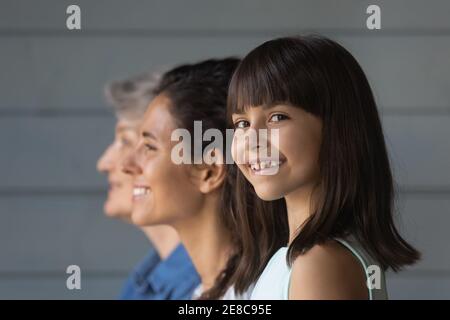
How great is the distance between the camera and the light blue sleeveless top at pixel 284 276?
1092mm

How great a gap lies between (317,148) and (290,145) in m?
0.04

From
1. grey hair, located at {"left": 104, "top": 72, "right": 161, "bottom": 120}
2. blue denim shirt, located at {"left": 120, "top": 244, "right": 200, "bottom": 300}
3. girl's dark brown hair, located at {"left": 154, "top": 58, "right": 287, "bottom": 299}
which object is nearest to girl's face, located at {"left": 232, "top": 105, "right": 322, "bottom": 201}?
girl's dark brown hair, located at {"left": 154, "top": 58, "right": 287, "bottom": 299}

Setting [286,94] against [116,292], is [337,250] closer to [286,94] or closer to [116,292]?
[286,94]

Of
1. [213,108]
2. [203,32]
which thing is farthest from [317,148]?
[203,32]

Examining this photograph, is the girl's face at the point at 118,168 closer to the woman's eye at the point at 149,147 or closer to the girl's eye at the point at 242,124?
the woman's eye at the point at 149,147

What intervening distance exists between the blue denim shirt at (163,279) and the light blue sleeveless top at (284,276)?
23.4 inches

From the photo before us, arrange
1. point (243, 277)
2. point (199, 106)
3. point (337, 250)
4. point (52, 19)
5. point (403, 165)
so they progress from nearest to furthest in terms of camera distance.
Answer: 1. point (337, 250)
2. point (243, 277)
3. point (199, 106)
4. point (403, 165)
5. point (52, 19)

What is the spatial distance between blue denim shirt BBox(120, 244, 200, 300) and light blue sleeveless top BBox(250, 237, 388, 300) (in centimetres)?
59

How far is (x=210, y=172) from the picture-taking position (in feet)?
5.31

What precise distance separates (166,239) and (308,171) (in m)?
1.05

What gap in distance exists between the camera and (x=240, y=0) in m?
2.12

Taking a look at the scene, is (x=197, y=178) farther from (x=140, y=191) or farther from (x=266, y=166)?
(x=266, y=166)

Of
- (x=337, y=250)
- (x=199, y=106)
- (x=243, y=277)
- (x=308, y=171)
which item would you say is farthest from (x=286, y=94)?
(x=199, y=106)

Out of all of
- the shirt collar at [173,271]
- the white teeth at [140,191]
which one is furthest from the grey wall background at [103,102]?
the white teeth at [140,191]
